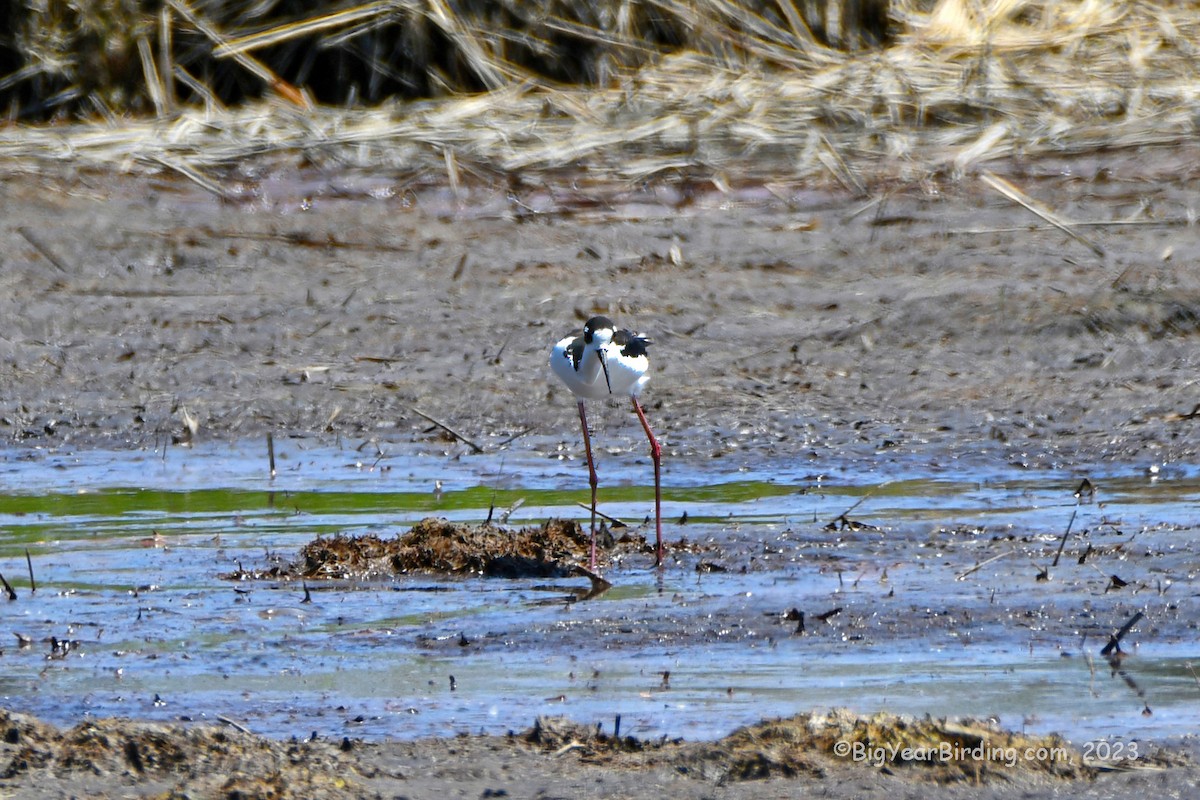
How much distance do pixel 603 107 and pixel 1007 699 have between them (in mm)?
8137

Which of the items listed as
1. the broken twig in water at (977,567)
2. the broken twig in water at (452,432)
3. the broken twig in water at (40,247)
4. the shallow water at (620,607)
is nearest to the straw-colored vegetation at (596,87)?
the broken twig in water at (40,247)

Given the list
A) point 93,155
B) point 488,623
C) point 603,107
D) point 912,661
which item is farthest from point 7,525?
point 603,107

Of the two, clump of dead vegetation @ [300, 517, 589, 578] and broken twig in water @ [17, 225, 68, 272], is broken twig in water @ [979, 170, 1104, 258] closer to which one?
clump of dead vegetation @ [300, 517, 589, 578]

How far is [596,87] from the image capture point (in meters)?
Result: 13.1

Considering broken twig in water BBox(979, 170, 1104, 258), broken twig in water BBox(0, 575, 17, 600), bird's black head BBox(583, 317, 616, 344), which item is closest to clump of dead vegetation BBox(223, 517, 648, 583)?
broken twig in water BBox(0, 575, 17, 600)

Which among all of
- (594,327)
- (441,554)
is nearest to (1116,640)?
(441,554)

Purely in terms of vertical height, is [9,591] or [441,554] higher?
[441,554]

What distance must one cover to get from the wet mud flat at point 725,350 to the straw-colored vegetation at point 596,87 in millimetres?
313

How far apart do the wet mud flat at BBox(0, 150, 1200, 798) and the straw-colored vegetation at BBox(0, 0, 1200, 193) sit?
0.31 m

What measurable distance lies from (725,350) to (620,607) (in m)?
3.92

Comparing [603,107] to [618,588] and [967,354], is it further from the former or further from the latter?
[618,588]

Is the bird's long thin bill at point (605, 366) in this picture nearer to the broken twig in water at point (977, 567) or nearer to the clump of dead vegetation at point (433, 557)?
the clump of dead vegetation at point (433, 557)

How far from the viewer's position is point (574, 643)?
5551 mm

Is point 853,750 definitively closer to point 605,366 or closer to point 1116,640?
point 1116,640
